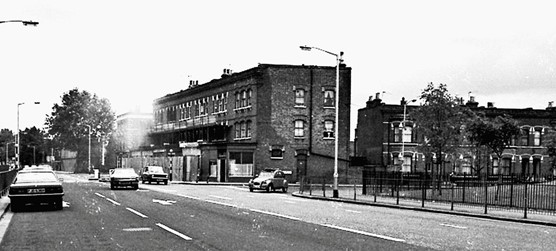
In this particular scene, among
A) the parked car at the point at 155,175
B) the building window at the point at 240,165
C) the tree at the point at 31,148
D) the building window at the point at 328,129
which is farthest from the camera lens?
the tree at the point at 31,148

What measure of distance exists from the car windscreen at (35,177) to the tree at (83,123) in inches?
3497

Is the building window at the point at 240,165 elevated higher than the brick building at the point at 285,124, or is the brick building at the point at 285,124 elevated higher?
the brick building at the point at 285,124

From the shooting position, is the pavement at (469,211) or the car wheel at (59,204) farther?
the car wheel at (59,204)

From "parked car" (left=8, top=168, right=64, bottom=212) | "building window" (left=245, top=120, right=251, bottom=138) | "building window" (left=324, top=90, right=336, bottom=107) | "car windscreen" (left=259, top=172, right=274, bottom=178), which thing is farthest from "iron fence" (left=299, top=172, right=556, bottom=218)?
"building window" (left=245, top=120, right=251, bottom=138)

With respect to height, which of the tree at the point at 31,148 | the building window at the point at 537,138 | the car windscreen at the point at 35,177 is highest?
the building window at the point at 537,138

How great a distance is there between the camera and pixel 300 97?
64250 mm

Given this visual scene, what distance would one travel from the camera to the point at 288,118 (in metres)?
64.1

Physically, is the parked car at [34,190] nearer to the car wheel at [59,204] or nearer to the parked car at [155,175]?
the car wheel at [59,204]

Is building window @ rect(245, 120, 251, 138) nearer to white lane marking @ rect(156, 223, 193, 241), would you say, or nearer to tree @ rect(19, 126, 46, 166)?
white lane marking @ rect(156, 223, 193, 241)

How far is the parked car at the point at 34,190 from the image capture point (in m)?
23.8

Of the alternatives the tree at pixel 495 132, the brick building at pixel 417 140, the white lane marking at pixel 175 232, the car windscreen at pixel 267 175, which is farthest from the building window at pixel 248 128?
the white lane marking at pixel 175 232

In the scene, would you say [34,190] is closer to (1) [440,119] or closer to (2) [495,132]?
(1) [440,119]

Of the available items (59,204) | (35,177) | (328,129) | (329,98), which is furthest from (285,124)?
(35,177)

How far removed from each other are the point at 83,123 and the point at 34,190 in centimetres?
9399
